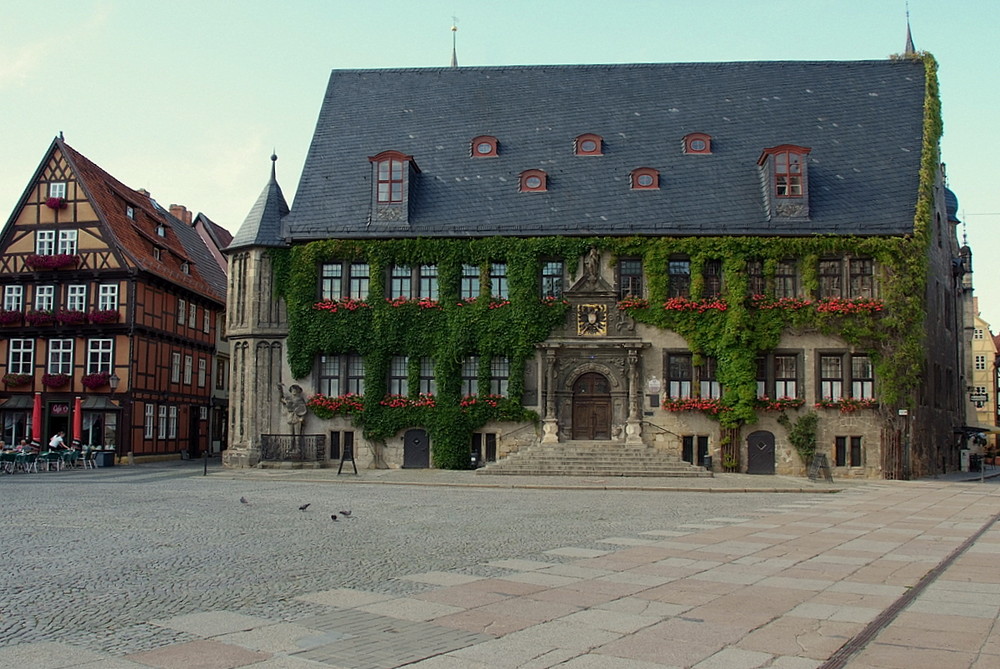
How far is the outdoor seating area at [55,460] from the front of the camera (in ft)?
103

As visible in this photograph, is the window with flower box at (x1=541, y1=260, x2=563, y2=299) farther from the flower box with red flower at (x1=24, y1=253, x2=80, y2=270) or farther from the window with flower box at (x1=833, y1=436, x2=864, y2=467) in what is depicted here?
the flower box with red flower at (x1=24, y1=253, x2=80, y2=270)

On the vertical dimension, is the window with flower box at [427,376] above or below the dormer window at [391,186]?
below

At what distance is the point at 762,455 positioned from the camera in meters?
33.5

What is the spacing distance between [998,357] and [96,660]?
84.9 meters

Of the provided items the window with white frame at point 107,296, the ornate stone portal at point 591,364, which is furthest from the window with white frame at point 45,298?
the ornate stone portal at point 591,364

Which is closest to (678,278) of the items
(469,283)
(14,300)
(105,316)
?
(469,283)

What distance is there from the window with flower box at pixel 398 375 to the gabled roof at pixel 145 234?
37.8 ft

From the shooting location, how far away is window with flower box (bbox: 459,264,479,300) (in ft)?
115

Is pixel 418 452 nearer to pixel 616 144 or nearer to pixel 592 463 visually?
pixel 592 463

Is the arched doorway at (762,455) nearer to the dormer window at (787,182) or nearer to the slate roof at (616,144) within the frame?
the slate roof at (616,144)

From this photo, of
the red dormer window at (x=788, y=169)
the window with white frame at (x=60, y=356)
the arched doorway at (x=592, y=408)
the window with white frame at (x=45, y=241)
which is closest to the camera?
the arched doorway at (x=592, y=408)

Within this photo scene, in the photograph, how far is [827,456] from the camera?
33125 mm

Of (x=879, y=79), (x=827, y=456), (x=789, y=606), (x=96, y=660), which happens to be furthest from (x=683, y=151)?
(x=96, y=660)

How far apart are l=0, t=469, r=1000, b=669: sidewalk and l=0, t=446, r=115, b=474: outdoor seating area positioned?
24.9 metres
